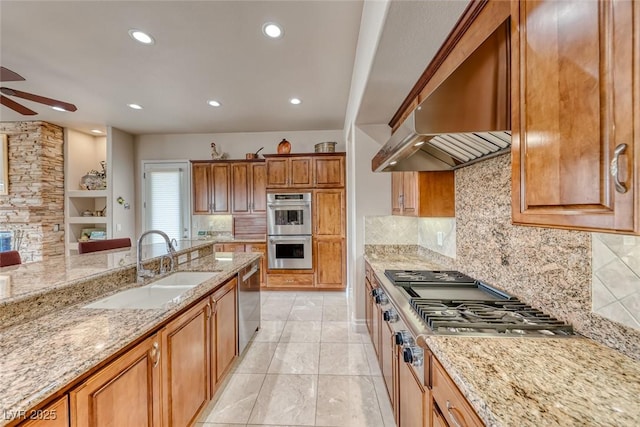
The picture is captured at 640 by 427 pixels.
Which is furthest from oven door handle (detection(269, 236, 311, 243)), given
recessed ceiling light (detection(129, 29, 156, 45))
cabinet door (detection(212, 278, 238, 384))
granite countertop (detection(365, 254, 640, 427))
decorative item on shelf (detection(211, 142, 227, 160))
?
granite countertop (detection(365, 254, 640, 427))

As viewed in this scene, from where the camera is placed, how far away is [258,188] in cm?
480

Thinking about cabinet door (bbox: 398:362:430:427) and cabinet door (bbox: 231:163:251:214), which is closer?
cabinet door (bbox: 398:362:430:427)

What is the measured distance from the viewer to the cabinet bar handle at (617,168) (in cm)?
54

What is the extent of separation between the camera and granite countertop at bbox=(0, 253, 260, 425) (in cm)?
74

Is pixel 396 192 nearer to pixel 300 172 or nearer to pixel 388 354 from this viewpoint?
pixel 388 354

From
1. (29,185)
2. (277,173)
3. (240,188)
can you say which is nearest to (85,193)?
(29,185)

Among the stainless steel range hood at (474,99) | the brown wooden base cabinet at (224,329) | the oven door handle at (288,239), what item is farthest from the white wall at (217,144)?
the stainless steel range hood at (474,99)

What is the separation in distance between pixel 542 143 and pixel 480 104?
0.42 metres

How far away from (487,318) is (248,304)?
6.88ft

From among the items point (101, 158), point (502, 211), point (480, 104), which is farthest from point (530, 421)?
point (101, 158)

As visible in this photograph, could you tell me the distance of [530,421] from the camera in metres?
0.62

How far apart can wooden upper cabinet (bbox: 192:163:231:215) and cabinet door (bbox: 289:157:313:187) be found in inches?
46.7

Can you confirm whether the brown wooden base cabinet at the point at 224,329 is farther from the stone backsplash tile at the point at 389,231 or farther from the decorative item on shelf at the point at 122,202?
the decorative item on shelf at the point at 122,202

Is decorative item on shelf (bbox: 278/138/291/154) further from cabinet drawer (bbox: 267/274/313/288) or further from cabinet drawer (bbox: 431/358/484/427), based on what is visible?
cabinet drawer (bbox: 431/358/484/427)
